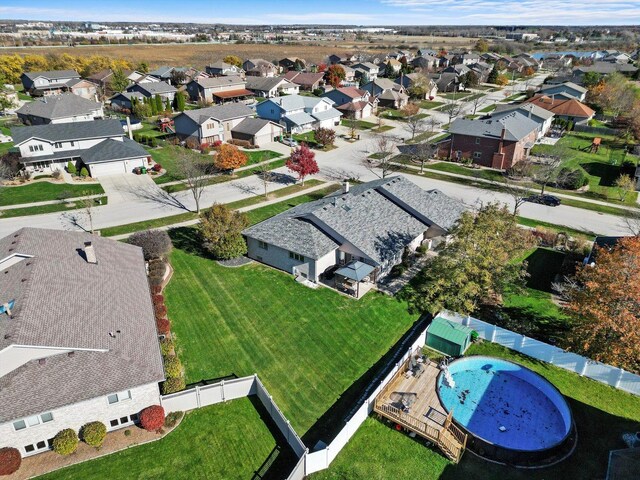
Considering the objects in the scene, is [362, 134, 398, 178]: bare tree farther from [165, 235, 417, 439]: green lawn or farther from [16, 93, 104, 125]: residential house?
[16, 93, 104, 125]: residential house

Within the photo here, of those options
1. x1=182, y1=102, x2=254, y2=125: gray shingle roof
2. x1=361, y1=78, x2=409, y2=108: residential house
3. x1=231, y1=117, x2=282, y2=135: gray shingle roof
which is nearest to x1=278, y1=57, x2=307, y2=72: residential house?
x1=361, y1=78, x2=409, y2=108: residential house

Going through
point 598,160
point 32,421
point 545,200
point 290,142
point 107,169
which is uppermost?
point 32,421

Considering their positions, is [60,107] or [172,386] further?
[60,107]

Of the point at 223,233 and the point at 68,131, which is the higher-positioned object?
the point at 68,131

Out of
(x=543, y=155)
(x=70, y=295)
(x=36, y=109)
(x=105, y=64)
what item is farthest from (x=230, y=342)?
(x=105, y=64)

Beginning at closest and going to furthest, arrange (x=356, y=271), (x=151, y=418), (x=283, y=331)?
(x=151, y=418) → (x=283, y=331) → (x=356, y=271)

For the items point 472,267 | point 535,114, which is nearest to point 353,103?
point 535,114

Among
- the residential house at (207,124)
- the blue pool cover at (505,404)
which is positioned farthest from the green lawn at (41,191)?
the blue pool cover at (505,404)

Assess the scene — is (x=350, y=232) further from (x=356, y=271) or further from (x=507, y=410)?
(x=507, y=410)
